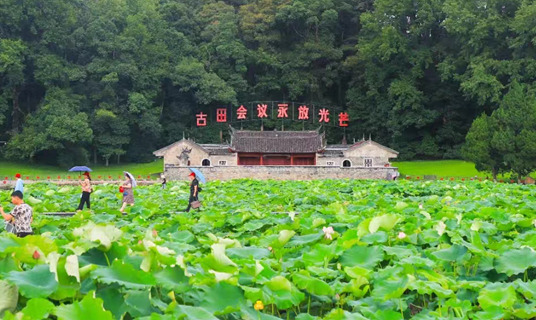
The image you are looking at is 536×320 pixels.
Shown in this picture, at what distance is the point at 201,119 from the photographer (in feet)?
123

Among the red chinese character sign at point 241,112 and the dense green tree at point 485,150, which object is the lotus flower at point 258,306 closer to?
the dense green tree at point 485,150

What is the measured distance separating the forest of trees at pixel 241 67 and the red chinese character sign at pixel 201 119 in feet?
2.25

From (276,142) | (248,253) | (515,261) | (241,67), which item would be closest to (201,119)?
(241,67)

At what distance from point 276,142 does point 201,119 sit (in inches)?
289

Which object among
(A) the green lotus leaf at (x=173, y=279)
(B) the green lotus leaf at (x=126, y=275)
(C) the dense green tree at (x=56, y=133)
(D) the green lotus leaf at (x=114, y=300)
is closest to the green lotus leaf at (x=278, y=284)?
(A) the green lotus leaf at (x=173, y=279)

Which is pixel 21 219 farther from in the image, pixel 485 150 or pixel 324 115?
pixel 324 115

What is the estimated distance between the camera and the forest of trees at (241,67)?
3206cm

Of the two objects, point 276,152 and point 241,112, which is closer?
point 276,152

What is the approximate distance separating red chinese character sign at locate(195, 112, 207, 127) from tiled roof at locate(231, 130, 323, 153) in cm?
571

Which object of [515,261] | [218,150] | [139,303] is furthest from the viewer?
[218,150]

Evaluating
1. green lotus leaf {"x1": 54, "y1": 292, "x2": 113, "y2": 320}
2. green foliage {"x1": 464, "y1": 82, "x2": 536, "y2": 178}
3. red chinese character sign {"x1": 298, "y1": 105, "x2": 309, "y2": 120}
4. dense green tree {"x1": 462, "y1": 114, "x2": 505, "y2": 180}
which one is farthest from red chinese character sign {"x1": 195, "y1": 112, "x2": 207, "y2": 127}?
green lotus leaf {"x1": 54, "y1": 292, "x2": 113, "y2": 320}

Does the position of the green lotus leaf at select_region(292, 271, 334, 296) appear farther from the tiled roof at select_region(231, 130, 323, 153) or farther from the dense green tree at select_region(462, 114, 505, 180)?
the tiled roof at select_region(231, 130, 323, 153)

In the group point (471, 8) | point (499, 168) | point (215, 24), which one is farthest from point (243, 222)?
point (215, 24)

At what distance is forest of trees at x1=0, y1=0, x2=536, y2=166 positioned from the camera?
32.1 m
